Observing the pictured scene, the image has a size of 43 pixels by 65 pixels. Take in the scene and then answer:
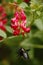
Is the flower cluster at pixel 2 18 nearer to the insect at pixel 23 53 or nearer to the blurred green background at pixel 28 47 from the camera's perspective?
the blurred green background at pixel 28 47

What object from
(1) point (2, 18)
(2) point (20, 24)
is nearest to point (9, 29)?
(2) point (20, 24)

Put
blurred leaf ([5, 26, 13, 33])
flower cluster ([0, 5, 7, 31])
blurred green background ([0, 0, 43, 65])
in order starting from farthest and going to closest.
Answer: blurred green background ([0, 0, 43, 65]), flower cluster ([0, 5, 7, 31]), blurred leaf ([5, 26, 13, 33])

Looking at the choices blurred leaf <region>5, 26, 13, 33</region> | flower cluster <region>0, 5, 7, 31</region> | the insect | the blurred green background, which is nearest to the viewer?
the insect

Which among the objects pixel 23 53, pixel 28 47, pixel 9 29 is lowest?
pixel 28 47

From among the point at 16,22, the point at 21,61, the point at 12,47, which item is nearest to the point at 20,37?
the point at 16,22

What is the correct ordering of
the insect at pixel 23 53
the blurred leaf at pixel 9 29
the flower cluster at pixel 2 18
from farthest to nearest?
the flower cluster at pixel 2 18 < the blurred leaf at pixel 9 29 < the insect at pixel 23 53

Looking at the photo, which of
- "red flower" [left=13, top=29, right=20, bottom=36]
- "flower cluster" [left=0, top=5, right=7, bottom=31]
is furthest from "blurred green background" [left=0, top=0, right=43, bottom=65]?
"red flower" [left=13, top=29, right=20, bottom=36]

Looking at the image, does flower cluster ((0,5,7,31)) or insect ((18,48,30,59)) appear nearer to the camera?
insect ((18,48,30,59))

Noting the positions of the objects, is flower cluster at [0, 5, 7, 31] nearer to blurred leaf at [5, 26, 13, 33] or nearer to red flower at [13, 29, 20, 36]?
blurred leaf at [5, 26, 13, 33]

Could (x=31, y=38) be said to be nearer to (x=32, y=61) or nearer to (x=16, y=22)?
(x=32, y=61)

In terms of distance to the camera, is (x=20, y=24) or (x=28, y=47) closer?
(x=20, y=24)

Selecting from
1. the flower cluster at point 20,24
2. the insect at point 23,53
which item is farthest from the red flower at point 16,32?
the insect at point 23,53

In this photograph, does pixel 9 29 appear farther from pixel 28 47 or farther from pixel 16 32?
pixel 28 47
